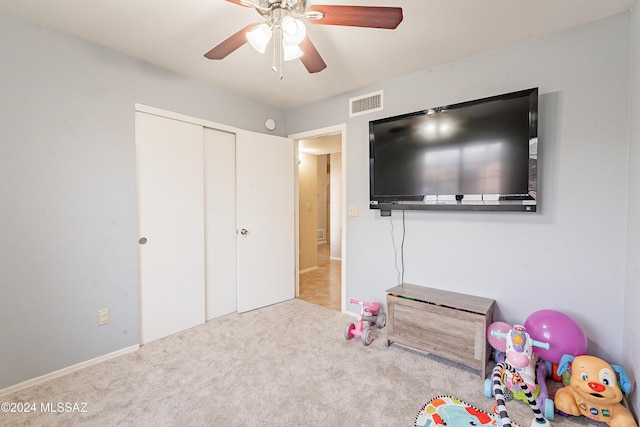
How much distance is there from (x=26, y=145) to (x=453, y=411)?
3.25 metres

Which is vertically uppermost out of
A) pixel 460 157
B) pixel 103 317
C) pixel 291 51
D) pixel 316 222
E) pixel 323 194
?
pixel 291 51

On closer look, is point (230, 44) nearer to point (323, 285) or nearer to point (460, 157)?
point (460, 157)

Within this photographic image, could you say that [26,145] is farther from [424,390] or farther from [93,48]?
[424,390]

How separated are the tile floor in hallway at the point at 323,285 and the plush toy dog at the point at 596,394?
212cm

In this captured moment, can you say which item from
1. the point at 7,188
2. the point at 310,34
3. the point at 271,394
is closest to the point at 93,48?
the point at 7,188

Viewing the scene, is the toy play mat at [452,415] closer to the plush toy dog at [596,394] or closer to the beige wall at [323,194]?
the plush toy dog at [596,394]

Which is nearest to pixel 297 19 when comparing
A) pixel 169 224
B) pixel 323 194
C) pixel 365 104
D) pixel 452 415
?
pixel 365 104

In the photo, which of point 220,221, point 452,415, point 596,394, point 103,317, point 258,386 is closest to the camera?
point 596,394

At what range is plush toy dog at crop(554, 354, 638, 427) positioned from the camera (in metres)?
1.50

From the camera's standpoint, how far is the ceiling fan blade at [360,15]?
53.2 inches

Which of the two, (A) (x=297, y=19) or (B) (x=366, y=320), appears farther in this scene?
(B) (x=366, y=320)

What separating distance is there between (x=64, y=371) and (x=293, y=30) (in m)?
2.81

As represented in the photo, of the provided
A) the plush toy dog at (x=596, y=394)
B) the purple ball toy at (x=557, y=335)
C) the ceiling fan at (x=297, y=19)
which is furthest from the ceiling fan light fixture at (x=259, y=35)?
the plush toy dog at (x=596, y=394)

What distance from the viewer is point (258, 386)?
1915 millimetres
